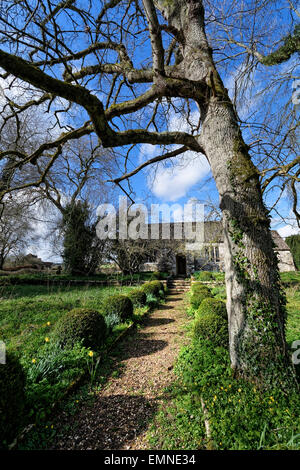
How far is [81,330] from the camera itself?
4.05 metres

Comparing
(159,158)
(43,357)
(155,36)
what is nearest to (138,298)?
(43,357)

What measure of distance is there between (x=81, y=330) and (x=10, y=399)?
1.96 metres

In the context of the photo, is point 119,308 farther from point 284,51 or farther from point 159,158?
point 284,51

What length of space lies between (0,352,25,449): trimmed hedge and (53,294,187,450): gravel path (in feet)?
1.69

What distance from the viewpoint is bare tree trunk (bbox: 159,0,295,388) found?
2594 mm

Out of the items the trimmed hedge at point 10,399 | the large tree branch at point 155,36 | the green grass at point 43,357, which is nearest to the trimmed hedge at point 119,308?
the green grass at point 43,357

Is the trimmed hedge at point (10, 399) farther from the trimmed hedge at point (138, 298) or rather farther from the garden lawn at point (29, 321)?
the trimmed hedge at point (138, 298)

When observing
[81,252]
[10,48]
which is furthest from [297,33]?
[81,252]

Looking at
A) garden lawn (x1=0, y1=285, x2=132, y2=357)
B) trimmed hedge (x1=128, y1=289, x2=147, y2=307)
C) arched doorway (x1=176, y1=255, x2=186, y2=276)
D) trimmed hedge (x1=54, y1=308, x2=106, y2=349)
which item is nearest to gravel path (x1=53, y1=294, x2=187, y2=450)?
trimmed hedge (x1=54, y1=308, x2=106, y2=349)

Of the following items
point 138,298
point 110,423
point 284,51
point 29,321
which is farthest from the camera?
point 138,298

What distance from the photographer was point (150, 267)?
21.2 meters

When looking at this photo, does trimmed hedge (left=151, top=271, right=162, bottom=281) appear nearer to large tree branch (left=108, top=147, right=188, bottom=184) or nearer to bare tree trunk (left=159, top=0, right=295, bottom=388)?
large tree branch (left=108, top=147, right=188, bottom=184)

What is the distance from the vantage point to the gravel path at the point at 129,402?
2.31 metres

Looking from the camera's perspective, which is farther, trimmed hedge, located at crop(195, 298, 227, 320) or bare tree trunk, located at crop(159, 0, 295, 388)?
trimmed hedge, located at crop(195, 298, 227, 320)
